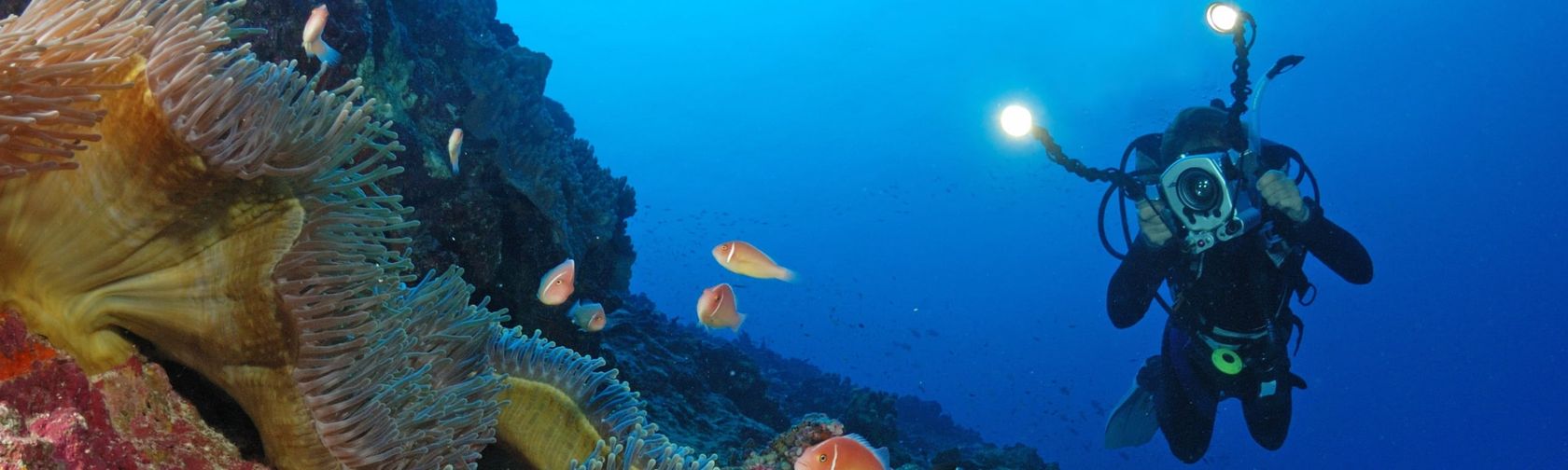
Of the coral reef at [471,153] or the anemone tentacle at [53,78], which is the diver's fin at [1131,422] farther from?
the anemone tentacle at [53,78]

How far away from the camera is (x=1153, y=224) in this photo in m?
7.36

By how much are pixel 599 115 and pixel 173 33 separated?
370 feet

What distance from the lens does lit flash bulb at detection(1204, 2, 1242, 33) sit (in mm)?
6895

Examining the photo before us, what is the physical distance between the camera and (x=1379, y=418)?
275 ft

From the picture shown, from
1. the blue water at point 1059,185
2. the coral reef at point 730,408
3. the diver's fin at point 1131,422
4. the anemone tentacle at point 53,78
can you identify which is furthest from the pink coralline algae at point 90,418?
the blue water at point 1059,185

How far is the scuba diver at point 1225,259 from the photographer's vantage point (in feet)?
22.4

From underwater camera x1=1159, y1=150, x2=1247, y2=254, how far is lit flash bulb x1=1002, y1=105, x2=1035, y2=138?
55.5 inches

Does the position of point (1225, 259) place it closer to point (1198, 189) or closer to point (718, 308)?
point (1198, 189)

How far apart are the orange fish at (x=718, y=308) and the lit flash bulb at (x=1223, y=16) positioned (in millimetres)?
5382

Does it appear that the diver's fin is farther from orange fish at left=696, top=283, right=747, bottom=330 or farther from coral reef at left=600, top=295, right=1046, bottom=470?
orange fish at left=696, top=283, right=747, bottom=330

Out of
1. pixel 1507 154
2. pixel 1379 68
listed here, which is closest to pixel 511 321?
pixel 1379 68

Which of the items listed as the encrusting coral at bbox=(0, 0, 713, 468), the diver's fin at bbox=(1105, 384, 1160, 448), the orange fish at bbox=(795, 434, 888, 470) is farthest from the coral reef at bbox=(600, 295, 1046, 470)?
the encrusting coral at bbox=(0, 0, 713, 468)

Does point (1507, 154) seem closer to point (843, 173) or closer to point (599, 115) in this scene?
point (843, 173)

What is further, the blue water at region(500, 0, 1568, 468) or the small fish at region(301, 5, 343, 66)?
the blue water at region(500, 0, 1568, 468)
